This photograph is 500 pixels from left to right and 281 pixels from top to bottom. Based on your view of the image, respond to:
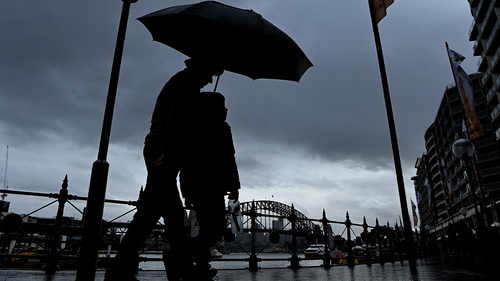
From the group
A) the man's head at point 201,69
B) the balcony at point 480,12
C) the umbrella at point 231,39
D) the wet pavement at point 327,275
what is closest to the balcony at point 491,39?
the balcony at point 480,12

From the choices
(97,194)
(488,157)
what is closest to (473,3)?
(488,157)

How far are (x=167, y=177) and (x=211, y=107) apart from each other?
77cm

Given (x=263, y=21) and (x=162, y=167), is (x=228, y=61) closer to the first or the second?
(x=263, y=21)

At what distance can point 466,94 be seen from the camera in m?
14.1

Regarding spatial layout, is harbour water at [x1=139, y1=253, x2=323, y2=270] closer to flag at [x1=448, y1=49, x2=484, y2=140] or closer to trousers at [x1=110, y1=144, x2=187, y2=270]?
trousers at [x1=110, y1=144, x2=187, y2=270]

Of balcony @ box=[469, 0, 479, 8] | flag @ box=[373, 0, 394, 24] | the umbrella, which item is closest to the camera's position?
the umbrella

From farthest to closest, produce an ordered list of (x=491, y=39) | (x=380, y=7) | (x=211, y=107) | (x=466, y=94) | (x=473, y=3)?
(x=473, y=3)
(x=491, y=39)
(x=466, y=94)
(x=380, y=7)
(x=211, y=107)

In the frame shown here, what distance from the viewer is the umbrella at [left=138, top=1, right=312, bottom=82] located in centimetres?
307

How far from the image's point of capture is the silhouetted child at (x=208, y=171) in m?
2.57

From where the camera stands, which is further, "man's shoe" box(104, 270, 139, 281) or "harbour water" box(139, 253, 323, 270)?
"harbour water" box(139, 253, 323, 270)

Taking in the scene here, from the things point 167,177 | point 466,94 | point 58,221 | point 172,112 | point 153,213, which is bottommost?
point 153,213

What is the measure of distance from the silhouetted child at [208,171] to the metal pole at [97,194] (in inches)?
27.5

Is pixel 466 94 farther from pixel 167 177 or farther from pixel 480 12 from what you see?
pixel 480 12

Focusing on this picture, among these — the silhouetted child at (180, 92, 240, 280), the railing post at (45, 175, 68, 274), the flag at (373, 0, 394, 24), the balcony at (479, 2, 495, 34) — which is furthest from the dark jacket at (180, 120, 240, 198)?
the balcony at (479, 2, 495, 34)
